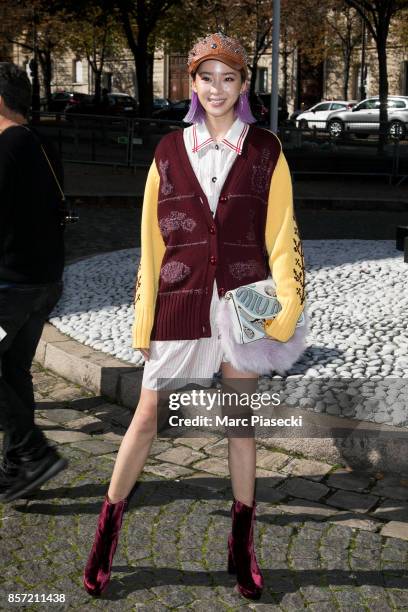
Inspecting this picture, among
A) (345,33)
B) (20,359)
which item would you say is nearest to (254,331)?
(20,359)

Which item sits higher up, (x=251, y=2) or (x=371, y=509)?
(x=251, y=2)

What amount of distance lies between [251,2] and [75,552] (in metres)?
45.3

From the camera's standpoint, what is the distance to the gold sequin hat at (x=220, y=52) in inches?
127

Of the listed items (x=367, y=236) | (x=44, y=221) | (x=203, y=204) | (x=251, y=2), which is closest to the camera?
(x=203, y=204)

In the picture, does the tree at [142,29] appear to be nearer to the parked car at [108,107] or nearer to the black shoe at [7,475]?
the parked car at [108,107]

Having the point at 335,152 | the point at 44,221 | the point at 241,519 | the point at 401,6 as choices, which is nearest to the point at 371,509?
the point at 241,519

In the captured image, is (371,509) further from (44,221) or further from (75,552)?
(44,221)

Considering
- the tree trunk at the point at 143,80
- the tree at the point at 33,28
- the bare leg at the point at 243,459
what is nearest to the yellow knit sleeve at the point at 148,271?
the bare leg at the point at 243,459

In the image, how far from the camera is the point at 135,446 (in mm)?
3369

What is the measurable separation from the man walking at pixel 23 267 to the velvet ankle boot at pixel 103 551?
840 millimetres

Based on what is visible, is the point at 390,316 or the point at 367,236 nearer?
the point at 390,316

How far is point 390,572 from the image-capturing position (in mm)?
3578

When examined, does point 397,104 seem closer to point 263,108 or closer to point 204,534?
point 263,108

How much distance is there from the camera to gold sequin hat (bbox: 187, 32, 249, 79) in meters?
3.24
